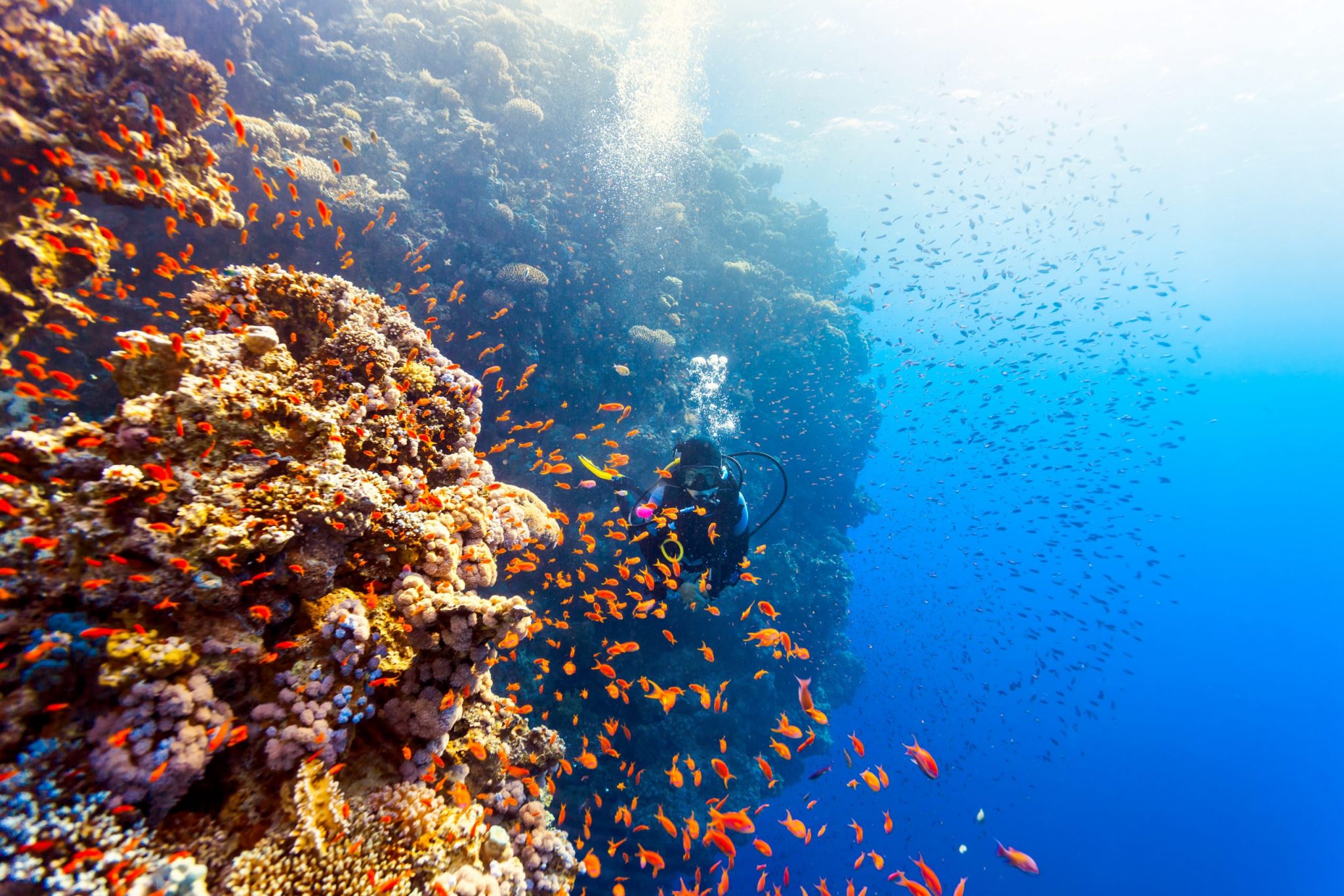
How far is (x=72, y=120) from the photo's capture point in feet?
13.7

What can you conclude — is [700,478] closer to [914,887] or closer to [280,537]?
[280,537]

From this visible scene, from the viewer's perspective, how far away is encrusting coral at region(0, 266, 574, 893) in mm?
2268

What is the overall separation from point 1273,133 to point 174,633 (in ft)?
177

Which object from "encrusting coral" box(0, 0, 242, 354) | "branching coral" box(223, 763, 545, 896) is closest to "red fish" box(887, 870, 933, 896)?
"branching coral" box(223, 763, 545, 896)

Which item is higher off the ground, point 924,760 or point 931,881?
point 924,760

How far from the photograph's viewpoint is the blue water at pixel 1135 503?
28.7 metres

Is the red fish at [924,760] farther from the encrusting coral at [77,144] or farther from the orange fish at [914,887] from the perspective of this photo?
the encrusting coral at [77,144]

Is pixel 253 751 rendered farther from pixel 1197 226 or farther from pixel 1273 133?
pixel 1197 226

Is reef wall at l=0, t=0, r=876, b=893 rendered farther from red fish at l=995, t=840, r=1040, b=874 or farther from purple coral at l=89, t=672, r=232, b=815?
red fish at l=995, t=840, r=1040, b=874

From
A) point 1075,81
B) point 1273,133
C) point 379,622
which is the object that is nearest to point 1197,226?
point 1273,133

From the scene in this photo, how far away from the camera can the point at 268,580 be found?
117 inches

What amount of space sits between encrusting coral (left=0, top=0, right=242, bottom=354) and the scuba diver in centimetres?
540

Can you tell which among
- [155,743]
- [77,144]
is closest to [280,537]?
[155,743]

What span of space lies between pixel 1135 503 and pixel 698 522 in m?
101
